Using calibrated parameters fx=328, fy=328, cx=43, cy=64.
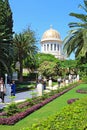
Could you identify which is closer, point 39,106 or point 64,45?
point 39,106

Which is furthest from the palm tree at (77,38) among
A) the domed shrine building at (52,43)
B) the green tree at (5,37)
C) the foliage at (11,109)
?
the domed shrine building at (52,43)

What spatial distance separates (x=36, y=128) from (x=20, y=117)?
7.16 metres

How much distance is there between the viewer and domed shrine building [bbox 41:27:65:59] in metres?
119

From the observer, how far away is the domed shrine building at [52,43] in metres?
119

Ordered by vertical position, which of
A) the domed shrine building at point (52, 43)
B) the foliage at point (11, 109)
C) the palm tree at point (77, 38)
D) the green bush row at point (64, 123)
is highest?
the domed shrine building at point (52, 43)

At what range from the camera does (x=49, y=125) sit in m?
6.57

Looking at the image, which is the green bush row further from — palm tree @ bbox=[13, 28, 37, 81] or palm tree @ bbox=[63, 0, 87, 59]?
palm tree @ bbox=[13, 28, 37, 81]

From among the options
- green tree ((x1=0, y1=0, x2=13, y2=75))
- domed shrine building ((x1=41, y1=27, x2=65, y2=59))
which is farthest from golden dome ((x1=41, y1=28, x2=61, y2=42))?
green tree ((x1=0, y1=0, x2=13, y2=75))

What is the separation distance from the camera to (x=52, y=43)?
120 m

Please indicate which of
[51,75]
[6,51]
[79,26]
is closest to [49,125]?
[79,26]

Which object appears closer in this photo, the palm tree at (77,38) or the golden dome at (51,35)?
the palm tree at (77,38)

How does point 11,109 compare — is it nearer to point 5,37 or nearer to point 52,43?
point 5,37

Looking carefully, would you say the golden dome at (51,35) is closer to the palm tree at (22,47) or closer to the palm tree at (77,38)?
the palm tree at (22,47)

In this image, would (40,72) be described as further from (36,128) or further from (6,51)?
(36,128)
